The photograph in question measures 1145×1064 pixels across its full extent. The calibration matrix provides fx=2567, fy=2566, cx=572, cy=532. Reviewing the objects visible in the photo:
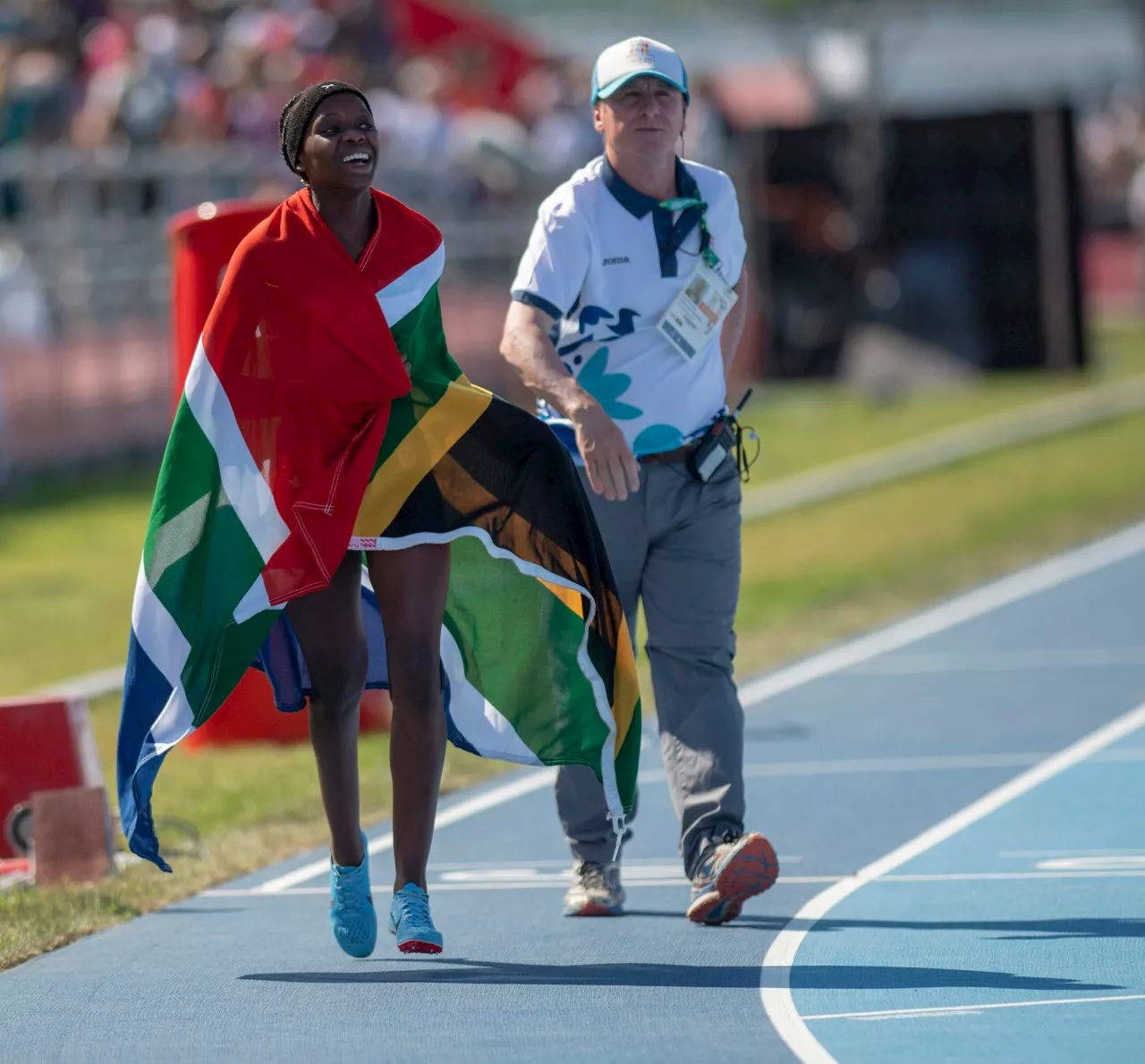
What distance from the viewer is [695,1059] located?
16.7ft

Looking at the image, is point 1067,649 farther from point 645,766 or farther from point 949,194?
point 949,194

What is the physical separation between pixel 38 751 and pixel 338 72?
15051mm

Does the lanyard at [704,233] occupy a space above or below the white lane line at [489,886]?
above

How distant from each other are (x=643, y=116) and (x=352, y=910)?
208 cm

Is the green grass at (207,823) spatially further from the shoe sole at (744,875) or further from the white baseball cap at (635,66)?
the white baseball cap at (635,66)

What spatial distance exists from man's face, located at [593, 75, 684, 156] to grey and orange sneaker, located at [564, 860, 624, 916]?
6.06 ft

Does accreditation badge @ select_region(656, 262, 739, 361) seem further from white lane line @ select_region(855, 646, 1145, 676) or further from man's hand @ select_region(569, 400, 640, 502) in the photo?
white lane line @ select_region(855, 646, 1145, 676)

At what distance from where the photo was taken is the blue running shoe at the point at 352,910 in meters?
6.05

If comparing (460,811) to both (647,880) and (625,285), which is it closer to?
(647,880)

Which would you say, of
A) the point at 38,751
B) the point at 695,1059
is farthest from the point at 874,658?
the point at 695,1059

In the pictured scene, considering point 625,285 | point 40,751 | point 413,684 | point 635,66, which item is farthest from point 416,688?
point 40,751

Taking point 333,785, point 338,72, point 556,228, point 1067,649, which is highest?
point 338,72

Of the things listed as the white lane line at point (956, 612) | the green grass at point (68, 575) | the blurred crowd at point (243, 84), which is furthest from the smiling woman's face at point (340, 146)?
the blurred crowd at point (243, 84)

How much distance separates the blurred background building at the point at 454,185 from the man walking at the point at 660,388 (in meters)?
11.7
